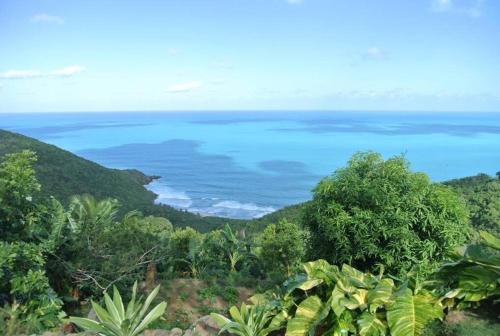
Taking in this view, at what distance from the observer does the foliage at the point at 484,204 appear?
1939cm

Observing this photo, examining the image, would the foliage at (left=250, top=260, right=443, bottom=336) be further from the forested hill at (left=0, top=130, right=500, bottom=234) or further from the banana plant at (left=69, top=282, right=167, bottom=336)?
the forested hill at (left=0, top=130, right=500, bottom=234)

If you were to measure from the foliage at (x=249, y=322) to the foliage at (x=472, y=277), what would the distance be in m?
1.75

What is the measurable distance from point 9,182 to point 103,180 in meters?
42.7

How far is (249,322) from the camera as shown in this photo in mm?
3988

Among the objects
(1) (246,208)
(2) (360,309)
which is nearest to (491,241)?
(2) (360,309)

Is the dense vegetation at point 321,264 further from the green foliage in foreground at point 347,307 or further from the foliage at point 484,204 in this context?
the foliage at point 484,204

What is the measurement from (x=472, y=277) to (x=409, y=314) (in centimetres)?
87

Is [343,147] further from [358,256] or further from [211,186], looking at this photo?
[358,256]

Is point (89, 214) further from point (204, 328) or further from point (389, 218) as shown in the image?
point (389, 218)

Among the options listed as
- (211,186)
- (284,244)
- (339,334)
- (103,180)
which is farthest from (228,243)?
(211,186)

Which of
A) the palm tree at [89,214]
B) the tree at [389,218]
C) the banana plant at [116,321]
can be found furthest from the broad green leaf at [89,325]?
the palm tree at [89,214]

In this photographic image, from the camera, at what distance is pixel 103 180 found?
46281 mm

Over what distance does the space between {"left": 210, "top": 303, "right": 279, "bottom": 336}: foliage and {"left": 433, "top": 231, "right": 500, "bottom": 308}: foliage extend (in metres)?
1.75

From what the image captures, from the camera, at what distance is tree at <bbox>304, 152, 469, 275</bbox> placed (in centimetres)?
533
